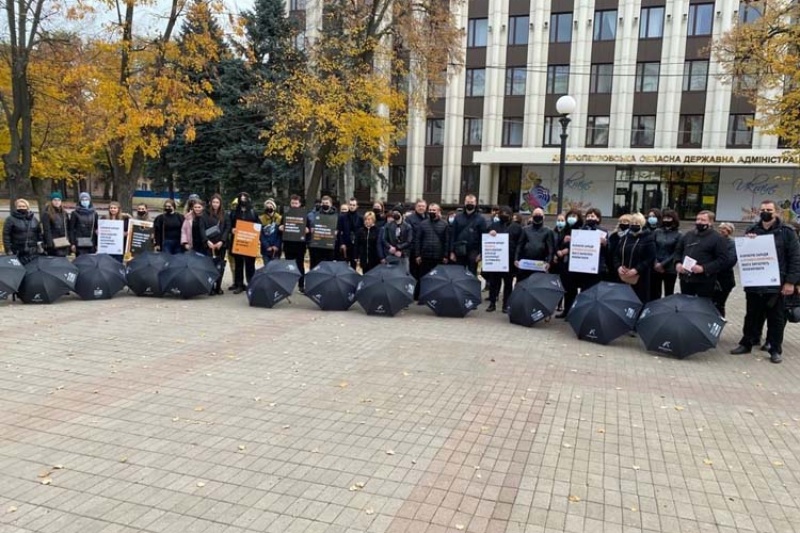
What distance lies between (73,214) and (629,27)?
36975 millimetres

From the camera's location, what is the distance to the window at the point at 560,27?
39.7 meters

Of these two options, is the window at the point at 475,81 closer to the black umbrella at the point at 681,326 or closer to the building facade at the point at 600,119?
the building facade at the point at 600,119

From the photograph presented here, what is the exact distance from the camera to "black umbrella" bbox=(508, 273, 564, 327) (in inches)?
365

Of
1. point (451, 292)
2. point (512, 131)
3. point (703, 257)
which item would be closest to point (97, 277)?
point (451, 292)

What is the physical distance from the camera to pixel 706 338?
7598 mm

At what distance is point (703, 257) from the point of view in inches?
324

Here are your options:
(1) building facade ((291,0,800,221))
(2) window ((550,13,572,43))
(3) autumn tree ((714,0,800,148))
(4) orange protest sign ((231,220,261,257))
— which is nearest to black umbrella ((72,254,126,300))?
(4) orange protest sign ((231,220,261,257))

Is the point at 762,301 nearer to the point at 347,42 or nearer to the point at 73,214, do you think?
the point at 73,214

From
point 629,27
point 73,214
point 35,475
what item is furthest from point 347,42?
point 629,27

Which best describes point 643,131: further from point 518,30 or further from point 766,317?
point 766,317

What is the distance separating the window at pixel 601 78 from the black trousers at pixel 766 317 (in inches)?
1350

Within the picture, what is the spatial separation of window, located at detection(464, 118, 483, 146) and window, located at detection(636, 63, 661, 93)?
10839 millimetres

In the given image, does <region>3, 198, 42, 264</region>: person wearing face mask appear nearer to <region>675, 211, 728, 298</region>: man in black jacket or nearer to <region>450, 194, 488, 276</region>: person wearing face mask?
<region>450, 194, 488, 276</region>: person wearing face mask

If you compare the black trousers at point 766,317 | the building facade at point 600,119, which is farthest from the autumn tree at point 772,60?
the building facade at point 600,119
